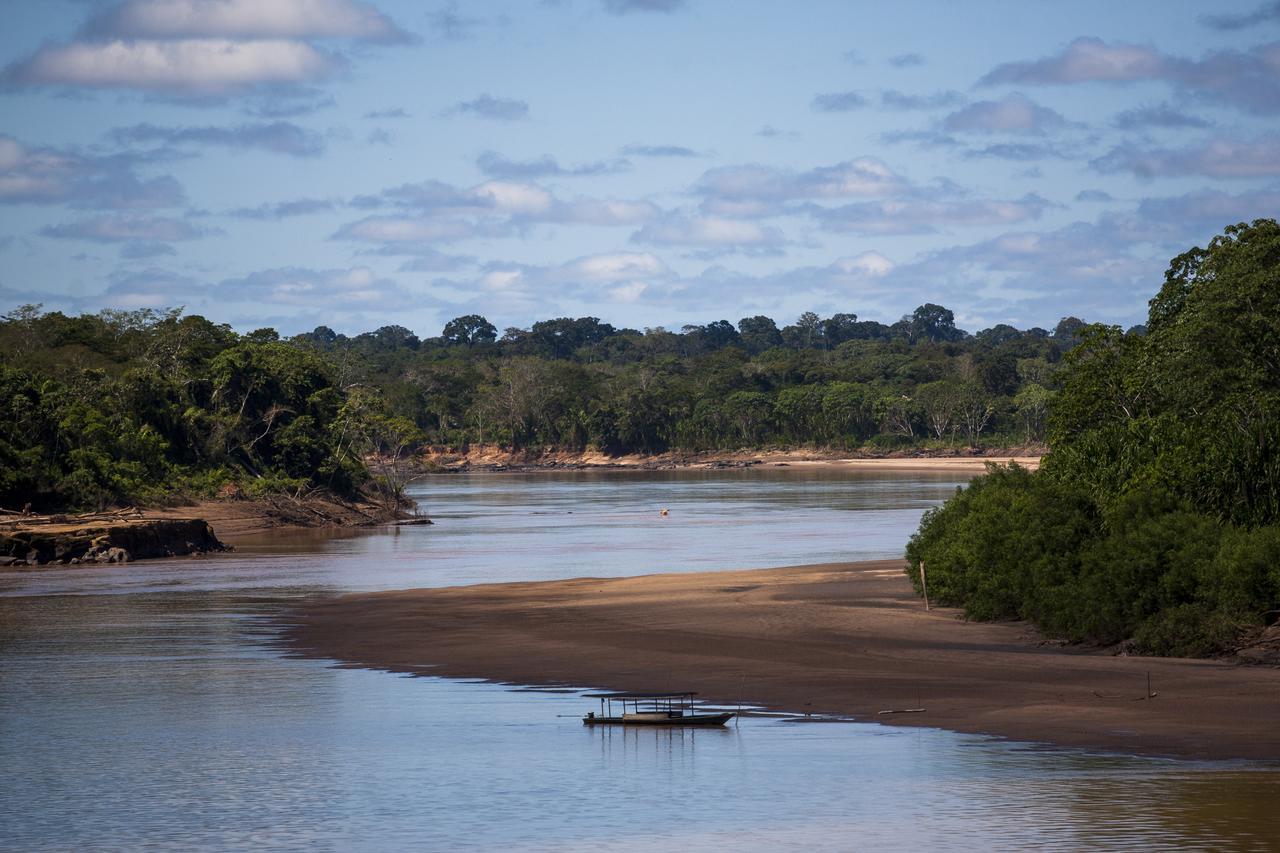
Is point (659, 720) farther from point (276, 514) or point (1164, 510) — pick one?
point (276, 514)

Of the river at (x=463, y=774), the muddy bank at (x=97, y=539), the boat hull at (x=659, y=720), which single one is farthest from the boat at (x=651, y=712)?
the muddy bank at (x=97, y=539)

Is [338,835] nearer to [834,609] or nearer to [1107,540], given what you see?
[1107,540]

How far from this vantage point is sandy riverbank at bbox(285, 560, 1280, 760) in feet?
89.0

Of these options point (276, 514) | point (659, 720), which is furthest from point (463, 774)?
point (276, 514)

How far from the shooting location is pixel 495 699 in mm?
31219

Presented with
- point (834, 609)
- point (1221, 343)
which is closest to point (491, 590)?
point (834, 609)

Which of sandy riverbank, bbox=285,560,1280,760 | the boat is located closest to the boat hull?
the boat

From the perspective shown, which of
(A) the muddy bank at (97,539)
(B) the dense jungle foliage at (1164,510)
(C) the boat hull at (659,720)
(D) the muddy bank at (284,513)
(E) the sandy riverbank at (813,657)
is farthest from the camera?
(D) the muddy bank at (284,513)

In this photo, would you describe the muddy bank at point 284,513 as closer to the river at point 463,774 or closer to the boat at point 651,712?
the river at point 463,774

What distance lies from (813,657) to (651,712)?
789 cm

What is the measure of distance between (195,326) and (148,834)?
8929 centimetres

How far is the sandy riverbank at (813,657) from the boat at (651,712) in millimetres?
1447

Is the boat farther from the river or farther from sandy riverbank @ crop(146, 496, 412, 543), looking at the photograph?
sandy riverbank @ crop(146, 496, 412, 543)

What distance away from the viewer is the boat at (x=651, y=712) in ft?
90.5
